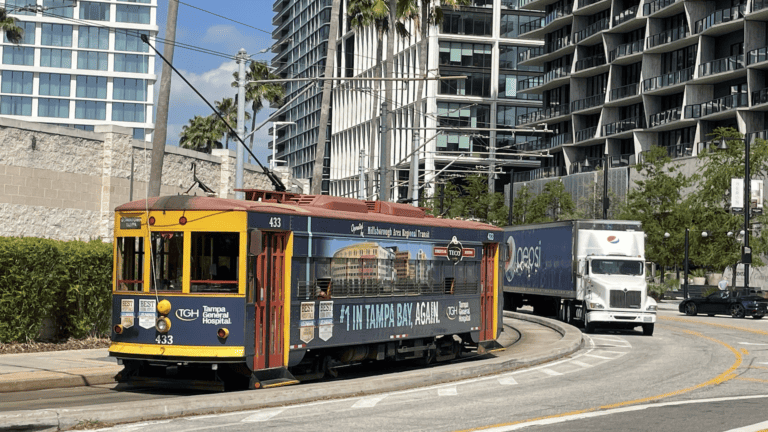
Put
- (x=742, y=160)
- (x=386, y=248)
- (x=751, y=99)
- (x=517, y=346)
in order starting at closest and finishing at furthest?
(x=386, y=248) < (x=517, y=346) < (x=742, y=160) < (x=751, y=99)

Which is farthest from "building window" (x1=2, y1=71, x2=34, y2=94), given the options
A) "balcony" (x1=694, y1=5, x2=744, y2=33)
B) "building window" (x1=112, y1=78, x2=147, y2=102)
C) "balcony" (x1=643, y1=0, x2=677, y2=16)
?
"balcony" (x1=694, y1=5, x2=744, y2=33)

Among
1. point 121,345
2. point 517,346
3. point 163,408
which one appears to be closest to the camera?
point 163,408

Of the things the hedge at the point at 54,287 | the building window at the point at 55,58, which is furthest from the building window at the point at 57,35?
the hedge at the point at 54,287

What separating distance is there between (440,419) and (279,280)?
15.0 ft

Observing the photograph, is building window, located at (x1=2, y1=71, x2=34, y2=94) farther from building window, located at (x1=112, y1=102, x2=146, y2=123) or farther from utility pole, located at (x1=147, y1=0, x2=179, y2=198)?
utility pole, located at (x1=147, y1=0, x2=179, y2=198)

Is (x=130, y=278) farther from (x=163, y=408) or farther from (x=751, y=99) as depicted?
(x=751, y=99)

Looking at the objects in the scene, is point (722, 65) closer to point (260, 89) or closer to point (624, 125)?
point (624, 125)

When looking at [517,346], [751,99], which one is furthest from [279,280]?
[751,99]

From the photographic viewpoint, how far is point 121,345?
54.0ft

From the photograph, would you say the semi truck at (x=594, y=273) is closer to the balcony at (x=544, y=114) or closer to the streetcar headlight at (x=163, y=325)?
the streetcar headlight at (x=163, y=325)

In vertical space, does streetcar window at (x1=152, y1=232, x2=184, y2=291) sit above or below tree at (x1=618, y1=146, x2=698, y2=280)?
below

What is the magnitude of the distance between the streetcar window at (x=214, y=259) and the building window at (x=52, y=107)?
338ft

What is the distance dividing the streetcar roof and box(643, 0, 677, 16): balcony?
58.7 meters

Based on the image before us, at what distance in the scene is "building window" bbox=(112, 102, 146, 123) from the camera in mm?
114438
